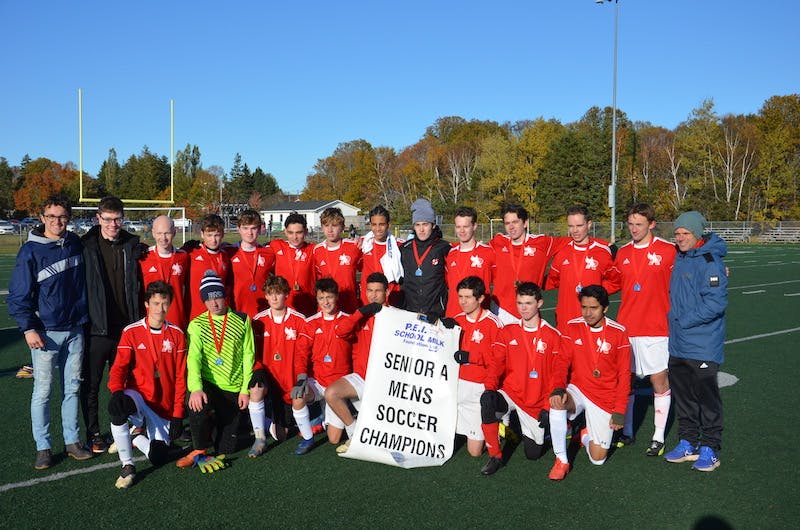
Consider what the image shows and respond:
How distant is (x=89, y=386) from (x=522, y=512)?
3618 mm

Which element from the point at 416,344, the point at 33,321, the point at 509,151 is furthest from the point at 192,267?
the point at 509,151

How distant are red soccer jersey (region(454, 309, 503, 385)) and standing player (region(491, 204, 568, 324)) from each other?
0.77 metres

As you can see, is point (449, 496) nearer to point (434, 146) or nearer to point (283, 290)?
point (283, 290)

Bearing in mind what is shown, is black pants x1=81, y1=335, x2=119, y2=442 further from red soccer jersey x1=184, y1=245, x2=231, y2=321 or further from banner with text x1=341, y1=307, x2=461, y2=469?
banner with text x1=341, y1=307, x2=461, y2=469

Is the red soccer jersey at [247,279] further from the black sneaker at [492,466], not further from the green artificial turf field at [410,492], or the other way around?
the black sneaker at [492,466]

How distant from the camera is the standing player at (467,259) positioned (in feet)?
19.7

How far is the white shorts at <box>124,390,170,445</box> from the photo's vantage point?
491 cm

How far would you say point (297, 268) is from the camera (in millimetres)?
6562

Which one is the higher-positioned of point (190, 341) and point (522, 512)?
point (190, 341)

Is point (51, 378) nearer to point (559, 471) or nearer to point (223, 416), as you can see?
point (223, 416)

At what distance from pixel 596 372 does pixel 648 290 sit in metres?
0.97

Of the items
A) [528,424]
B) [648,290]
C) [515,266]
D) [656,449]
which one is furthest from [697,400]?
[515,266]

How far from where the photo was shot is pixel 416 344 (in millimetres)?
5473

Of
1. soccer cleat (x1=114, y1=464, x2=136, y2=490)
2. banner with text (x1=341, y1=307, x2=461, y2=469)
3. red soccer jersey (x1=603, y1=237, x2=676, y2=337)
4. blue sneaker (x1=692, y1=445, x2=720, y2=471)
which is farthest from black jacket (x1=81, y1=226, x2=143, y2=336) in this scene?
blue sneaker (x1=692, y1=445, x2=720, y2=471)
